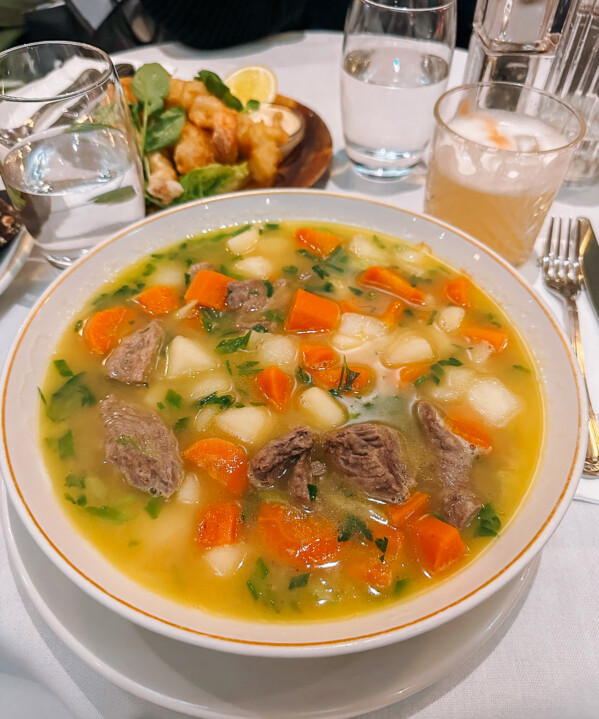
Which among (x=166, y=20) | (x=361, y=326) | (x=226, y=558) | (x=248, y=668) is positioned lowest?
(x=248, y=668)

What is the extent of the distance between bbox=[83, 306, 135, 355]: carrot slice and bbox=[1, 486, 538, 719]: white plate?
0.70 meters

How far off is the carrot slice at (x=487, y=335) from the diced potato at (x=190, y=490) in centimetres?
96

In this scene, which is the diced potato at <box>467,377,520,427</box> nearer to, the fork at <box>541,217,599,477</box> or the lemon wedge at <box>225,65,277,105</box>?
the fork at <box>541,217,599,477</box>

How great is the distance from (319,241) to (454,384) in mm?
769

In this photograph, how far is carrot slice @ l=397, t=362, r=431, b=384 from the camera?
163 cm

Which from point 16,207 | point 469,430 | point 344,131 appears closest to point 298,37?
point 344,131

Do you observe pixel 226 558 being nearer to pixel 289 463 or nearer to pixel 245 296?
pixel 289 463

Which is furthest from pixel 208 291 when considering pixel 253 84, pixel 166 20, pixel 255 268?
pixel 166 20

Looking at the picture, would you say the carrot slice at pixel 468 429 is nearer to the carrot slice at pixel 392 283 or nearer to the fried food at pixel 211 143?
the carrot slice at pixel 392 283

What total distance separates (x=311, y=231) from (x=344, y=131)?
858 millimetres

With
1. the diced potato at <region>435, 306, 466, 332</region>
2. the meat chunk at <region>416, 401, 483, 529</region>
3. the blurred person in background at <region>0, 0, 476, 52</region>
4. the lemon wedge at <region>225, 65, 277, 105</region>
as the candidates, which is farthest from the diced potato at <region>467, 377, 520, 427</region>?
the blurred person in background at <region>0, 0, 476, 52</region>

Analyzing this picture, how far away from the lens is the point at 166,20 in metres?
3.46

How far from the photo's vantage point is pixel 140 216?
7.48ft

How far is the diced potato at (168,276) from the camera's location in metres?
1.91
